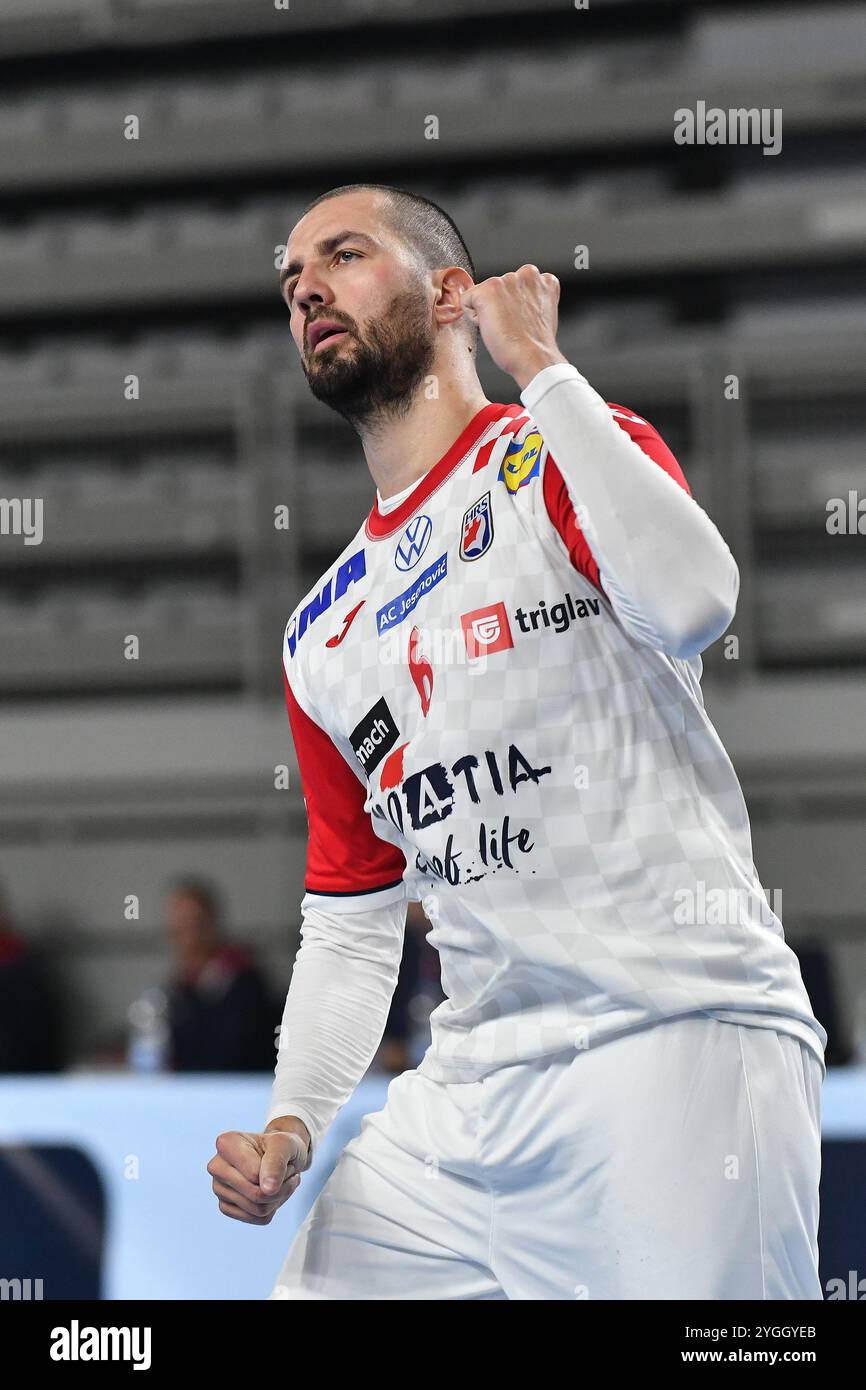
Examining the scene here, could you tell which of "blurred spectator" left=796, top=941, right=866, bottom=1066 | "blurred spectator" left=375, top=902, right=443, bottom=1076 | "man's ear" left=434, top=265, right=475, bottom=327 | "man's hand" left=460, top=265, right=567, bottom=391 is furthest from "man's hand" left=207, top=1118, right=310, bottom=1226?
"blurred spectator" left=375, top=902, right=443, bottom=1076

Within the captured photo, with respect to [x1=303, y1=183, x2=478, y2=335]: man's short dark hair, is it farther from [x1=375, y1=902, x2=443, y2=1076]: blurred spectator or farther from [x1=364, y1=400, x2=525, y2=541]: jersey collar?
[x1=375, y1=902, x2=443, y2=1076]: blurred spectator

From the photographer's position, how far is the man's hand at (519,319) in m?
1.61

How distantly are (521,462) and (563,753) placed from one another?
1.22 ft

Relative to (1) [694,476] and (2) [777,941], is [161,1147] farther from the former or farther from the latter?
A: (1) [694,476]

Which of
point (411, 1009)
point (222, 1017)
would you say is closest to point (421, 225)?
point (411, 1009)

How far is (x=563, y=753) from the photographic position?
168cm

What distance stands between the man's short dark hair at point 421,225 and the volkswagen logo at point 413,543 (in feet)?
1.19

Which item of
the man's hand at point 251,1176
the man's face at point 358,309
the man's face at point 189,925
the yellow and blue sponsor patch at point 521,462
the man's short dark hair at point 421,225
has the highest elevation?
the man's short dark hair at point 421,225

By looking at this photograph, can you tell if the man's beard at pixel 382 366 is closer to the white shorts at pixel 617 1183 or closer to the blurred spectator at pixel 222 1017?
the white shorts at pixel 617 1183

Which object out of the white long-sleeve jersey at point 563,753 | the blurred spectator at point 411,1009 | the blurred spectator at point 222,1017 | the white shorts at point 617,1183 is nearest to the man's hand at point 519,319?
the white long-sleeve jersey at point 563,753

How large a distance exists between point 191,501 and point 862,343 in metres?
3.89

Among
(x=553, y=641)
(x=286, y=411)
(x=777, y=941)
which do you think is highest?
(x=286, y=411)
